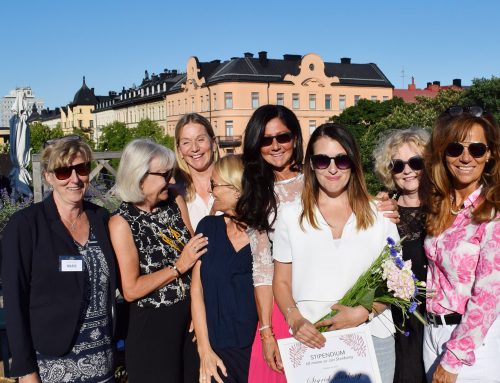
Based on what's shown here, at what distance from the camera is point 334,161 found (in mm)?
3246

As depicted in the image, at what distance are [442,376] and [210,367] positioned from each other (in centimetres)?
136

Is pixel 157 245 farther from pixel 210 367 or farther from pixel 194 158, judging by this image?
pixel 194 158

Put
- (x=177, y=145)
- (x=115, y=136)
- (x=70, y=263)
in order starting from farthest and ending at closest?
(x=115, y=136) < (x=177, y=145) < (x=70, y=263)

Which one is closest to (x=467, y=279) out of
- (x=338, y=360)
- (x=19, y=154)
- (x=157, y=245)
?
(x=338, y=360)

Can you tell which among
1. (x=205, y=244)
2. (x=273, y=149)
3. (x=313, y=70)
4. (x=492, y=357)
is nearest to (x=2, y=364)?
(x=205, y=244)

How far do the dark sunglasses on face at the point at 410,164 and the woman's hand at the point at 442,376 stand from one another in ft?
4.96

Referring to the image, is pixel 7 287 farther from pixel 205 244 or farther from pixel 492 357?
pixel 492 357

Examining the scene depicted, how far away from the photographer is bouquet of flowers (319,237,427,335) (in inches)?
120

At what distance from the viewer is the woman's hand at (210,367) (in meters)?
3.57

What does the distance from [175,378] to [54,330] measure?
0.90 meters

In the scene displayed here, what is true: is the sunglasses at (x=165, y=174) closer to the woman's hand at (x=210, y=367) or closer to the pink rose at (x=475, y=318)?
the woman's hand at (x=210, y=367)

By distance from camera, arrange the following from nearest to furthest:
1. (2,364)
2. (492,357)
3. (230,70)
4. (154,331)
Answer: (492,357) < (154,331) < (2,364) < (230,70)

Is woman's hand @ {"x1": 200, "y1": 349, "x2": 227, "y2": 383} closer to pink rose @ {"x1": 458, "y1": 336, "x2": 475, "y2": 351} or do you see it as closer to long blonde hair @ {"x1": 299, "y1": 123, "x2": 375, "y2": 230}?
long blonde hair @ {"x1": 299, "y1": 123, "x2": 375, "y2": 230}

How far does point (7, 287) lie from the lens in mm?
3221
